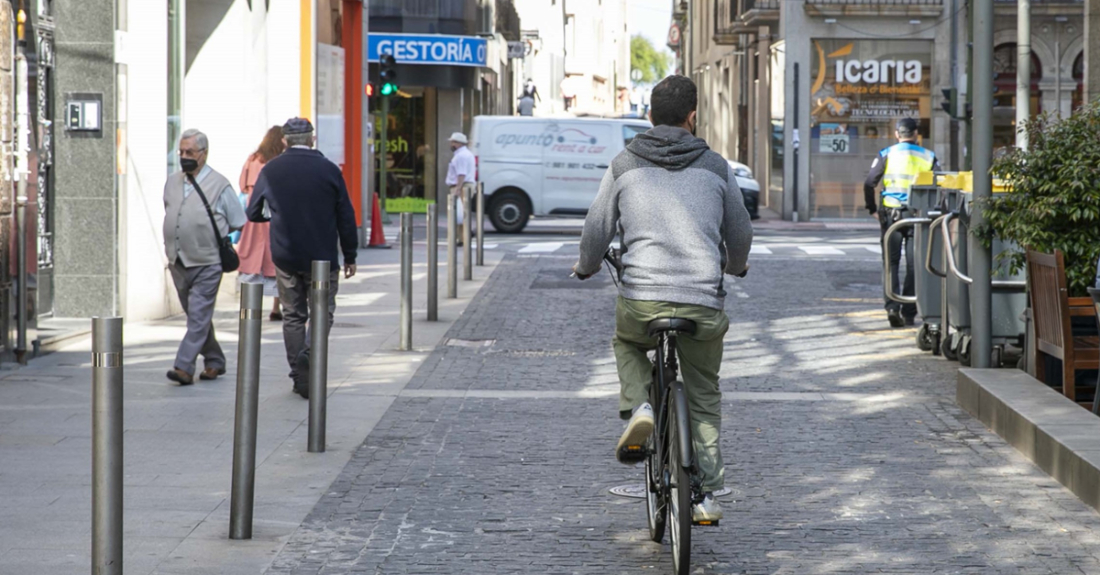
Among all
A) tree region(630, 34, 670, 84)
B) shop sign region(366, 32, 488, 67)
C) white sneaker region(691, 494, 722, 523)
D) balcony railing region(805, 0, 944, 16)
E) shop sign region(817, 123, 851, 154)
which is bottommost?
white sneaker region(691, 494, 722, 523)

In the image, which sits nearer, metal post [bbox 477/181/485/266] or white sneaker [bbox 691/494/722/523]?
white sneaker [bbox 691/494/722/523]

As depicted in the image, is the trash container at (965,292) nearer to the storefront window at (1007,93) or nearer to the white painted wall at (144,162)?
the white painted wall at (144,162)

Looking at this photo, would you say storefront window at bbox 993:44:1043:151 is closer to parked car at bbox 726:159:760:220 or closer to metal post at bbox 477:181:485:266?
parked car at bbox 726:159:760:220

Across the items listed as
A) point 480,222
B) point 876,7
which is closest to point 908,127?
point 480,222

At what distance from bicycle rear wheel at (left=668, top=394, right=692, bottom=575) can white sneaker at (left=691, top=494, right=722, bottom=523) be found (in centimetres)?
8

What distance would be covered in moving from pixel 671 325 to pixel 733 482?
6.14ft

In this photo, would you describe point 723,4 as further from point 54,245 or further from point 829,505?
point 829,505

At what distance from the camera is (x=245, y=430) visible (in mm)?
5797

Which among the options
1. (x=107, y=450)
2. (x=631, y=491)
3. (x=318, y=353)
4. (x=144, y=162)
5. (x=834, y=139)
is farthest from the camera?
(x=834, y=139)

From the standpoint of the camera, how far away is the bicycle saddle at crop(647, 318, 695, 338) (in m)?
5.41

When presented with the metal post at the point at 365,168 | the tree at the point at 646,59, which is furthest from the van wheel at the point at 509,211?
the tree at the point at 646,59

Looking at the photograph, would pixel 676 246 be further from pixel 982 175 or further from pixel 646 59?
→ pixel 646 59

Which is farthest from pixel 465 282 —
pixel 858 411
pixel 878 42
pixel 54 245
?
pixel 878 42

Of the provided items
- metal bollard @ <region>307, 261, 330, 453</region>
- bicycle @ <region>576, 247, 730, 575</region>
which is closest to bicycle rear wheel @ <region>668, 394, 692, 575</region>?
bicycle @ <region>576, 247, 730, 575</region>
